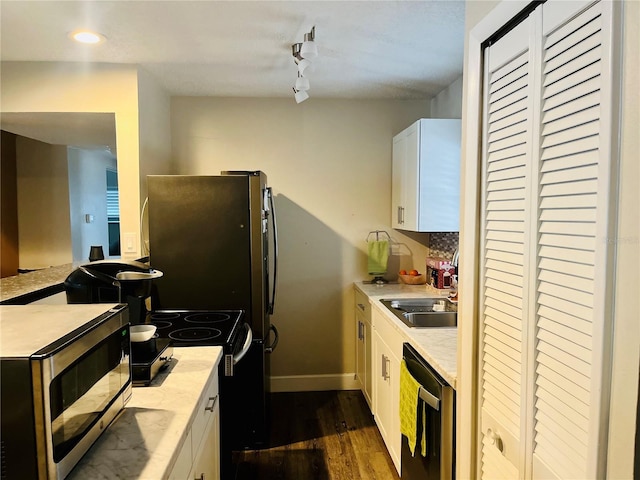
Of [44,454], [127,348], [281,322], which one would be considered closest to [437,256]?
[281,322]

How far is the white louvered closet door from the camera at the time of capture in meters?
0.88

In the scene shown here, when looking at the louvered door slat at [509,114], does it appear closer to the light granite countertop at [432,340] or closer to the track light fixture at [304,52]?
the light granite countertop at [432,340]

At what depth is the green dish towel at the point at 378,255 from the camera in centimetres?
354

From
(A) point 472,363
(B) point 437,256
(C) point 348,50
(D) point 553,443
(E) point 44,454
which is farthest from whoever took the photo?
(B) point 437,256

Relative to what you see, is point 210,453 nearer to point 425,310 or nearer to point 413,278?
point 425,310

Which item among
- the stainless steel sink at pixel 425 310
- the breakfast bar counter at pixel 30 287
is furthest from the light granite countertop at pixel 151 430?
the stainless steel sink at pixel 425 310

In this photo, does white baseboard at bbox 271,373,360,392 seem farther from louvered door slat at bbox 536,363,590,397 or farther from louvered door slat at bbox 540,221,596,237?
louvered door slat at bbox 540,221,596,237

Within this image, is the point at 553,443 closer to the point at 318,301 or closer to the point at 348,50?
the point at 348,50

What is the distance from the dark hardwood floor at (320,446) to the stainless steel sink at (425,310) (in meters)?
0.88

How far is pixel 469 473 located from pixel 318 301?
7.43ft

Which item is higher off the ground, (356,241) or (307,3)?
(307,3)

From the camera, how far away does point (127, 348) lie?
121 centimetres

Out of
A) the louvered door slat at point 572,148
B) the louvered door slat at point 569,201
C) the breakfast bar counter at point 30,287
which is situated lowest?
the breakfast bar counter at point 30,287

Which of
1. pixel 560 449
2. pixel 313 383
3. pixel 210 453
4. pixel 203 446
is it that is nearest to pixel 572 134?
pixel 560 449
